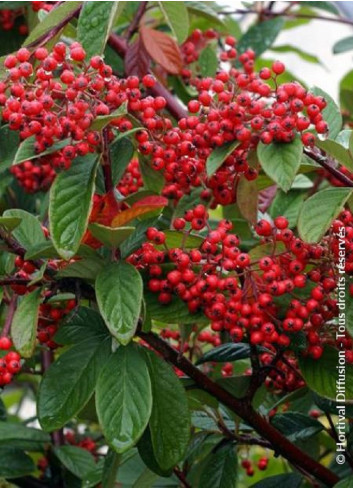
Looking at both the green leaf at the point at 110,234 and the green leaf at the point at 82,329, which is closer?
the green leaf at the point at 110,234

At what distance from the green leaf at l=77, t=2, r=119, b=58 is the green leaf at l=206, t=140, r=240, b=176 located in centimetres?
26

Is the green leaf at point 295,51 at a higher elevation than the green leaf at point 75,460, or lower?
higher

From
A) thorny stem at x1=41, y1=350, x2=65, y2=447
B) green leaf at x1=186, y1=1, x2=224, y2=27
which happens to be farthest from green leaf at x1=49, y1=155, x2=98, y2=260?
green leaf at x1=186, y1=1, x2=224, y2=27

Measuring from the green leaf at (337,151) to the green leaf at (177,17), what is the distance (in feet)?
1.94

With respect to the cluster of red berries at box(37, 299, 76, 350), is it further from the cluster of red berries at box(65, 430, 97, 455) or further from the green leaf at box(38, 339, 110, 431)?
the cluster of red berries at box(65, 430, 97, 455)

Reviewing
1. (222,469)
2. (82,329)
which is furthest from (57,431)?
(82,329)

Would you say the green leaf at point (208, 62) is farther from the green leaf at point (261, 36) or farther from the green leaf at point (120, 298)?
the green leaf at point (120, 298)

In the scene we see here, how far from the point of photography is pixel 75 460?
1.69 meters

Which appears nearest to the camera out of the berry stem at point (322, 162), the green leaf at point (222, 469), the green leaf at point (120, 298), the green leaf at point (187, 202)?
the green leaf at point (120, 298)

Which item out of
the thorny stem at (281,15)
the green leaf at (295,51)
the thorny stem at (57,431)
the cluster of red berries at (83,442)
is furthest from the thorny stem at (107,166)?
the green leaf at (295,51)

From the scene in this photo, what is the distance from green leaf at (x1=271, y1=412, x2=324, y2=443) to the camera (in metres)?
1.49

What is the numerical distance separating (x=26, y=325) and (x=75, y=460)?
0.57 meters

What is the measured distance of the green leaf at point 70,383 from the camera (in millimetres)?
1245

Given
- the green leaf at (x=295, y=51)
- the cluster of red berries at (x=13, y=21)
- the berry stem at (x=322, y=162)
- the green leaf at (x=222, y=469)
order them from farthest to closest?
the green leaf at (x=295, y=51), the cluster of red berries at (x=13, y=21), the green leaf at (x=222, y=469), the berry stem at (x=322, y=162)
